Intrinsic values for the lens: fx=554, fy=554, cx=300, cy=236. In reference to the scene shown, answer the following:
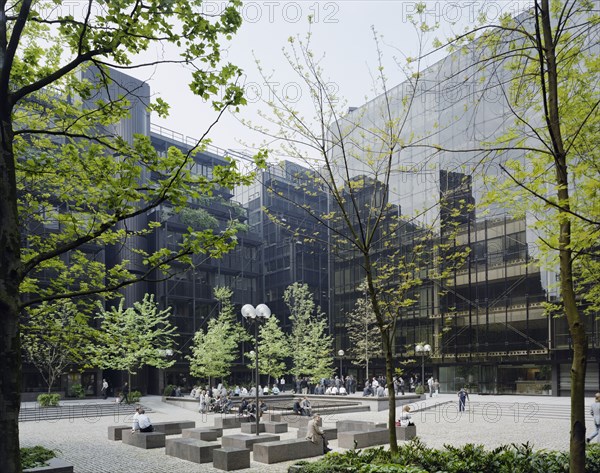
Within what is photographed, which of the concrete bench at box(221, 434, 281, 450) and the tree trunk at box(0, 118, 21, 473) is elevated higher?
the tree trunk at box(0, 118, 21, 473)

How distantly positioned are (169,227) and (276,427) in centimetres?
4043

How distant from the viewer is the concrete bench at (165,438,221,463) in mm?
17328

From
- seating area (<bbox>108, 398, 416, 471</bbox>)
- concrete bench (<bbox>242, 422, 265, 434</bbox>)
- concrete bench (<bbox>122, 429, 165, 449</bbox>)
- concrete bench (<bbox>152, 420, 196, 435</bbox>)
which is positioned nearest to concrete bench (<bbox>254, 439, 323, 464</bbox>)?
seating area (<bbox>108, 398, 416, 471</bbox>)

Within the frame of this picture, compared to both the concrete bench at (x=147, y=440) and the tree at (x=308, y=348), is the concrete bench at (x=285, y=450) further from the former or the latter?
the tree at (x=308, y=348)

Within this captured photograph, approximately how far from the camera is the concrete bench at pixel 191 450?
17328mm

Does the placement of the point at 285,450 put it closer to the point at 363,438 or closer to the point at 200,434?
the point at 363,438

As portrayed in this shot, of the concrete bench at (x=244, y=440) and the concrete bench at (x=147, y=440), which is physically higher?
the concrete bench at (x=244, y=440)

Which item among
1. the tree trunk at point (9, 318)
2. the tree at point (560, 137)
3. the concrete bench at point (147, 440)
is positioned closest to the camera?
the tree trunk at point (9, 318)

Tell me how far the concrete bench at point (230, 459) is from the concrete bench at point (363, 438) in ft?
16.4

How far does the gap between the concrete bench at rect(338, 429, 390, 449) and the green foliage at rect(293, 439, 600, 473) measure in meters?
8.02

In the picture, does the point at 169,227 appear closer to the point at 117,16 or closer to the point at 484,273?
the point at 484,273

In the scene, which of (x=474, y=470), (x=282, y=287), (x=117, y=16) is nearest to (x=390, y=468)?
(x=474, y=470)

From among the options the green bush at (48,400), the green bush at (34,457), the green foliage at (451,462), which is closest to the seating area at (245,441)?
the green foliage at (451,462)

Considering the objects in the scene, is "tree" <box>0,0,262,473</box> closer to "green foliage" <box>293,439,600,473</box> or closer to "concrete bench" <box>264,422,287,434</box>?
"green foliage" <box>293,439,600,473</box>
